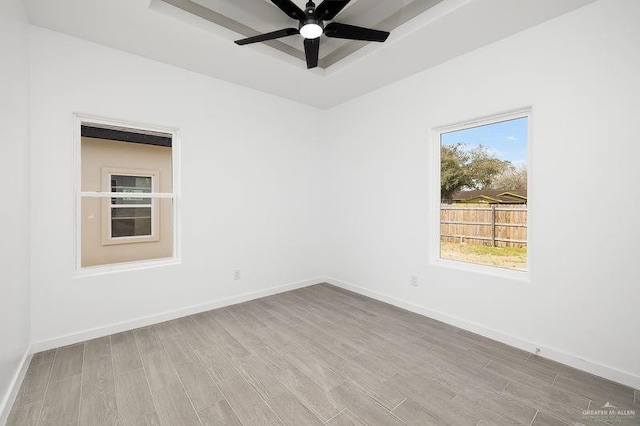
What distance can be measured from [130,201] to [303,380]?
402 cm

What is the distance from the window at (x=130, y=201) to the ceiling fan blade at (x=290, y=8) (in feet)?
10.7

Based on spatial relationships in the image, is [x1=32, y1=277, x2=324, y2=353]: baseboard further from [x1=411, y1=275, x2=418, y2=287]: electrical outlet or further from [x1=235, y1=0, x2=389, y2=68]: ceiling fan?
[x1=235, y1=0, x2=389, y2=68]: ceiling fan

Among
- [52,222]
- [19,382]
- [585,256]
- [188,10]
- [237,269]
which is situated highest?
[188,10]

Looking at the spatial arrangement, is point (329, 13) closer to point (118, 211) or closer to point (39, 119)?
point (39, 119)

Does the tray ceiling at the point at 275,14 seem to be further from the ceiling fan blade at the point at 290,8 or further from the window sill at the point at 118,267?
the window sill at the point at 118,267

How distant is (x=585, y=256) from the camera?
7.29 ft

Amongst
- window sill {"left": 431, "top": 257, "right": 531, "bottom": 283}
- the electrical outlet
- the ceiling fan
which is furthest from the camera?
the electrical outlet

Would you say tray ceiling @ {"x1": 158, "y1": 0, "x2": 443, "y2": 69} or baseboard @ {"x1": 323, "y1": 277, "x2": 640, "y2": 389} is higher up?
tray ceiling @ {"x1": 158, "y1": 0, "x2": 443, "y2": 69}

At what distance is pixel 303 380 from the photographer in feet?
6.92

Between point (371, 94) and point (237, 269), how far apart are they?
9.94 feet

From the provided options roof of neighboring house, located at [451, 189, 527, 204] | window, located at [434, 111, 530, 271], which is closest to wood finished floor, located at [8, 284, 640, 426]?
window, located at [434, 111, 530, 271]

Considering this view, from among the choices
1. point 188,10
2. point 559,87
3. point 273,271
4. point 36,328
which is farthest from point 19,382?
point 559,87

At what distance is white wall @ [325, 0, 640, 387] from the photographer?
206cm

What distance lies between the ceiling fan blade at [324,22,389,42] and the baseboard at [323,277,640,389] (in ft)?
9.43
